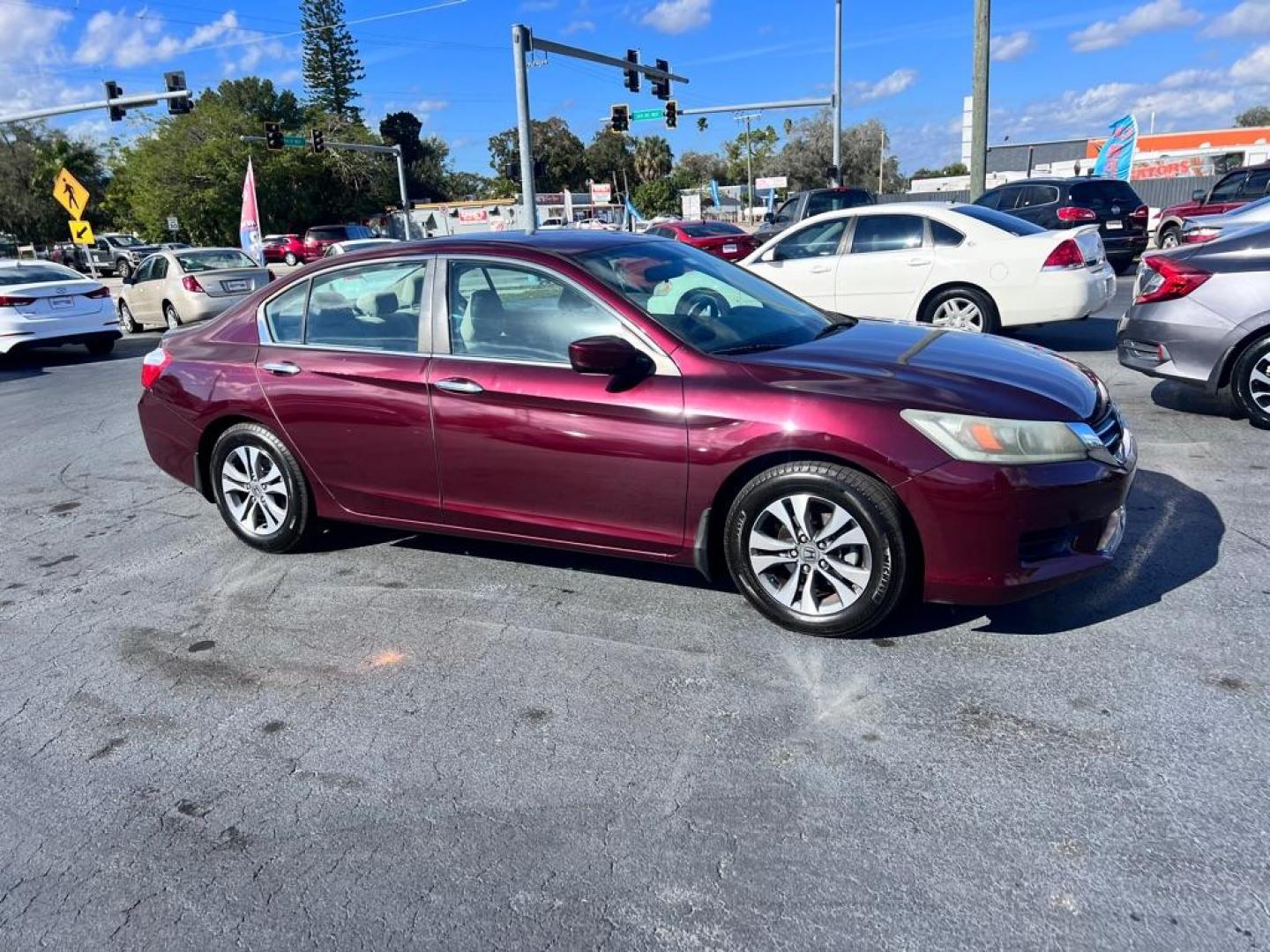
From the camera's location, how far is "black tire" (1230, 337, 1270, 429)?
6426mm

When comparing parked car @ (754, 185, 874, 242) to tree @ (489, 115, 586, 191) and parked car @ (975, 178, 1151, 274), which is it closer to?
parked car @ (975, 178, 1151, 274)

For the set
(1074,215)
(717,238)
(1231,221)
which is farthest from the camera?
(717,238)

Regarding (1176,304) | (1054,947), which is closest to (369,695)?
(1054,947)

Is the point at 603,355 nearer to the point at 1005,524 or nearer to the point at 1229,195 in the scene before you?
the point at 1005,524

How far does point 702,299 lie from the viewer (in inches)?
179

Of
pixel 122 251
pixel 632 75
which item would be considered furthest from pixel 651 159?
pixel 632 75

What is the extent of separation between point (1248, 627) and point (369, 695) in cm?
340

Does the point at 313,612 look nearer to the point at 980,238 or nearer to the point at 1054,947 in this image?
the point at 1054,947

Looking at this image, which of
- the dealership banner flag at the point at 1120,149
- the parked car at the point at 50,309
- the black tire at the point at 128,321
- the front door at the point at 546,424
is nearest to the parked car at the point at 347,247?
the front door at the point at 546,424

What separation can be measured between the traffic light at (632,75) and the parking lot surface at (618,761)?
84.7 feet

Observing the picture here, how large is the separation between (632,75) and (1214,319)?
25173mm

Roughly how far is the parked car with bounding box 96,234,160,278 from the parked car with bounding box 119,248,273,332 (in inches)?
1092

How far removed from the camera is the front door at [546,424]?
399cm

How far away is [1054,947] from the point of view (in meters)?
2.27
